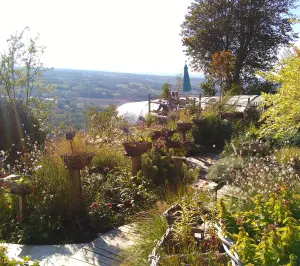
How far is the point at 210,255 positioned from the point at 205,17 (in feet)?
63.2

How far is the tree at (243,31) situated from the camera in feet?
62.1

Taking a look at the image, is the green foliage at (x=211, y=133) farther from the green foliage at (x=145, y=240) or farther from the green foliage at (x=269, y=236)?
the green foliage at (x=269, y=236)

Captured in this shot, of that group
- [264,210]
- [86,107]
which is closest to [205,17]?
[86,107]

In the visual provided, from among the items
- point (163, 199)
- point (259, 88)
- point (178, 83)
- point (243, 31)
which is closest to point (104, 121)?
point (163, 199)

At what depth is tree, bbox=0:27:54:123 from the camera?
7.77m

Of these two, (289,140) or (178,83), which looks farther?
(178,83)

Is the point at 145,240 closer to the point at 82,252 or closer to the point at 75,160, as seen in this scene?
the point at 82,252

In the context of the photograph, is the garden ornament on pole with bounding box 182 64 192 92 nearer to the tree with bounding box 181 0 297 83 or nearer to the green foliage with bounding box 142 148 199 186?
the tree with bounding box 181 0 297 83

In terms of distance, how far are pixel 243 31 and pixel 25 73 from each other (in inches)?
576

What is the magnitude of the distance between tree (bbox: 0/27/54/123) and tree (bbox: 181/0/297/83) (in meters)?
12.8

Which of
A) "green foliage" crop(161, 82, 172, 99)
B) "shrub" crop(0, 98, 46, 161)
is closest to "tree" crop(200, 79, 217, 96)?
"green foliage" crop(161, 82, 172, 99)

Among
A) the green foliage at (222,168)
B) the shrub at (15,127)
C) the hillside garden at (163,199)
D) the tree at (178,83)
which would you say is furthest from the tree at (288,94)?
the tree at (178,83)

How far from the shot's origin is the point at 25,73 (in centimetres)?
834

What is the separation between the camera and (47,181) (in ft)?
12.7
